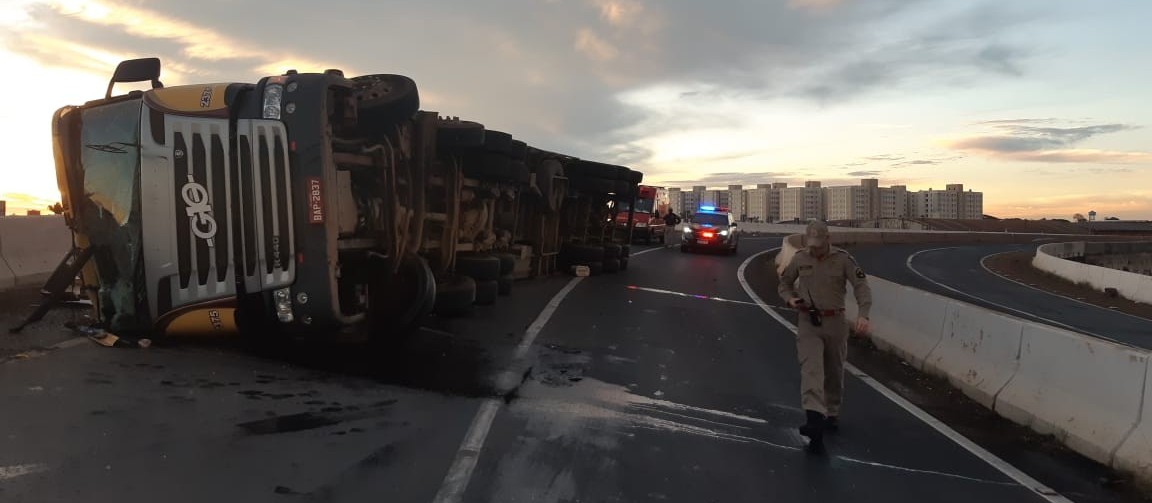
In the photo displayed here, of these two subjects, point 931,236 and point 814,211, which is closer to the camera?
point 931,236

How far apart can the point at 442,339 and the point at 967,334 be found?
610 centimetres

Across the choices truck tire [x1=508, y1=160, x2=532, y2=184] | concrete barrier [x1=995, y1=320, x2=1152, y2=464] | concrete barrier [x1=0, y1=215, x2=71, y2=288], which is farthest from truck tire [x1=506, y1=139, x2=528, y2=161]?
concrete barrier [x1=0, y1=215, x2=71, y2=288]

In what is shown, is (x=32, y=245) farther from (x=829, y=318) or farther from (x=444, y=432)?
(x=829, y=318)

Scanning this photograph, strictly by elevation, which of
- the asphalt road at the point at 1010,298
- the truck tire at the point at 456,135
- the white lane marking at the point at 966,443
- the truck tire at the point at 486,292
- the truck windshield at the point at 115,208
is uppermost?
the truck tire at the point at 456,135

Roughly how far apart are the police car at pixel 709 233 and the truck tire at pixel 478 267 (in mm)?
21762

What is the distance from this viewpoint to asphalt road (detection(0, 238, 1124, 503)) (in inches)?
173

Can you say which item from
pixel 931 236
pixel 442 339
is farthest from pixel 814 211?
pixel 442 339

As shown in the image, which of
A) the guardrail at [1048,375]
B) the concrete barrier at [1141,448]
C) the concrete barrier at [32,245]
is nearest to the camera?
the concrete barrier at [1141,448]

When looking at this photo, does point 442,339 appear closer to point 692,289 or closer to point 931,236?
point 692,289

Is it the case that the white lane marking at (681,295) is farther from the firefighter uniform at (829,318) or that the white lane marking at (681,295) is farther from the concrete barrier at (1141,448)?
the concrete barrier at (1141,448)

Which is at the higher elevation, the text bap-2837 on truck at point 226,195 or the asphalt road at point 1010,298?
the text bap-2837 on truck at point 226,195

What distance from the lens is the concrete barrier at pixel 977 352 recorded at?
7145 mm

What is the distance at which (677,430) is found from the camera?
5.91 m

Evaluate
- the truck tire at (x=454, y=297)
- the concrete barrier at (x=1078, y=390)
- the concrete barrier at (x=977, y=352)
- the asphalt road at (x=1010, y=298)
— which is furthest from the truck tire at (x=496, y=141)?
the asphalt road at (x=1010, y=298)
